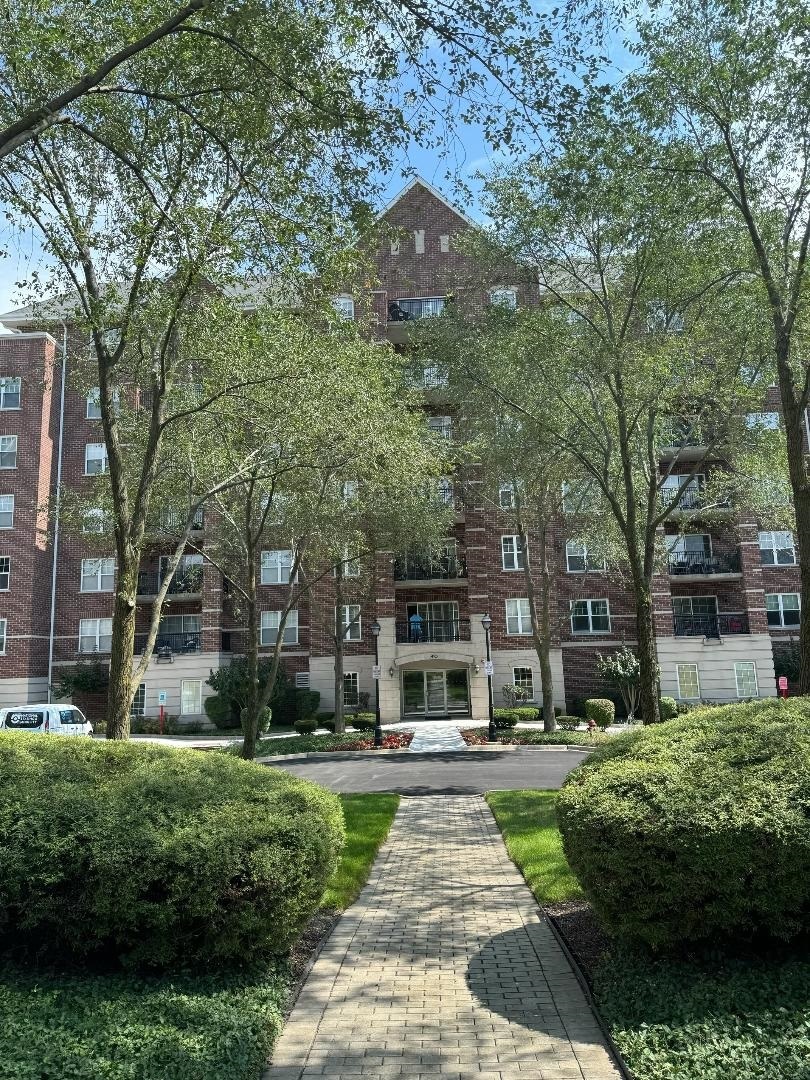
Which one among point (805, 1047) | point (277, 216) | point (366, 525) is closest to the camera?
point (805, 1047)

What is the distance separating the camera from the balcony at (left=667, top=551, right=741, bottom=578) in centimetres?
3528

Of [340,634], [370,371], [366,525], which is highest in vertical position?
[370,371]

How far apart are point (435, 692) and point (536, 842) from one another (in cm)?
2506

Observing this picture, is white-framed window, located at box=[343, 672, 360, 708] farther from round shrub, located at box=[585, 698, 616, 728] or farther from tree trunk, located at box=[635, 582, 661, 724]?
tree trunk, located at box=[635, 582, 661, 724]

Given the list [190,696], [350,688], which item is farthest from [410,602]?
[190,696]

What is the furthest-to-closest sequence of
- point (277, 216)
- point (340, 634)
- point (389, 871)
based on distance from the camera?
point (340, 634) → point (389, 871) → point (277, 216)

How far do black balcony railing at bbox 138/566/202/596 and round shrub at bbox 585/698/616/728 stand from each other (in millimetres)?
17050

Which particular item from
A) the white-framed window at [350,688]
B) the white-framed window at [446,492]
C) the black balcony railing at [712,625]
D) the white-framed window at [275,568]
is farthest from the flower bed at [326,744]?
the black balcony railing at [712,625]

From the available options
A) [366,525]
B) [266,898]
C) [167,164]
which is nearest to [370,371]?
[167,164]

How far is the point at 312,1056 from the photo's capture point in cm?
475

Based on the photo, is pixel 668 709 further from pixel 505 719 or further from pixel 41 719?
pixel 41 719

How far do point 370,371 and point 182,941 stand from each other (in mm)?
13106

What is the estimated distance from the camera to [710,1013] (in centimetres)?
470

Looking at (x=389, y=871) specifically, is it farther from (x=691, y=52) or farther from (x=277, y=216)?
(x=691, y=52)
